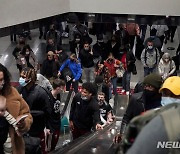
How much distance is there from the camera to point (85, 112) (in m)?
6.58

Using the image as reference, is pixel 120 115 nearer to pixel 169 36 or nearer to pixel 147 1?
pixel 147 1

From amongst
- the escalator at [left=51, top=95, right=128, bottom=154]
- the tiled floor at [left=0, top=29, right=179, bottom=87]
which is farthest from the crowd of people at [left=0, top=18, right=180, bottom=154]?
the tiled floor at [left=0, top=29, right=179, bottom=87]

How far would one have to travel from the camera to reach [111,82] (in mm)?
11773

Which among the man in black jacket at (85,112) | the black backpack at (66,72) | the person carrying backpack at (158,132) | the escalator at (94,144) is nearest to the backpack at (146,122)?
the person carrying backpack at (158,132)

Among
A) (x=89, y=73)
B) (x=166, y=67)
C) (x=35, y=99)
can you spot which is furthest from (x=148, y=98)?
(x=89, y=73)

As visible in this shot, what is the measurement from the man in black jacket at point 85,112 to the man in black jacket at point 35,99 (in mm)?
880

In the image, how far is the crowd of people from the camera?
4203mm

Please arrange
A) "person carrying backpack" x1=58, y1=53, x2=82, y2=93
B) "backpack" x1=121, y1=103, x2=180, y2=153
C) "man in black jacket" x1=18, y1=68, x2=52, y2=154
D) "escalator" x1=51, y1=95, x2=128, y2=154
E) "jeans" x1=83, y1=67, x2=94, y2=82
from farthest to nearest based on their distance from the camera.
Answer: "jeans" x1=83, y1=67, x2=94, y2=82 < "person carrying backpack" x1=58, y1=53, x2=82, y2=93 < "man in black jacket" x1=18, y1=68, x2=52, y2=154 < "escalator" x1=51, y1=95, x2=128, y2=154 < "backpack" x1=121, y1=103, x2=180, y2=153

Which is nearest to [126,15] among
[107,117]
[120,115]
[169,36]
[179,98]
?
[169,36]

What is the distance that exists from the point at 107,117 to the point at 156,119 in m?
5.44

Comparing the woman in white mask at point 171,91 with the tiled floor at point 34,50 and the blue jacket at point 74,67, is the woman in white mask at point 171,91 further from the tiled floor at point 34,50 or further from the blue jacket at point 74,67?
the tiled floor at point 34,50

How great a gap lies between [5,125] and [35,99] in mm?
1404

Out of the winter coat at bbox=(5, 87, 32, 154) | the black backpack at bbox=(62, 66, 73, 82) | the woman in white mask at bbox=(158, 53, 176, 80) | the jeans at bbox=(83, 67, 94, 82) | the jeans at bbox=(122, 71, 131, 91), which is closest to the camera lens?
the winter coat at bbox=(5, 87, 32, 154)

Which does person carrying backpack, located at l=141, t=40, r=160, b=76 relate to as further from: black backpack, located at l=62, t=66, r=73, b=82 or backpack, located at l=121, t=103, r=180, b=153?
backpack, located at l=121, t=103, r=180, b=153
